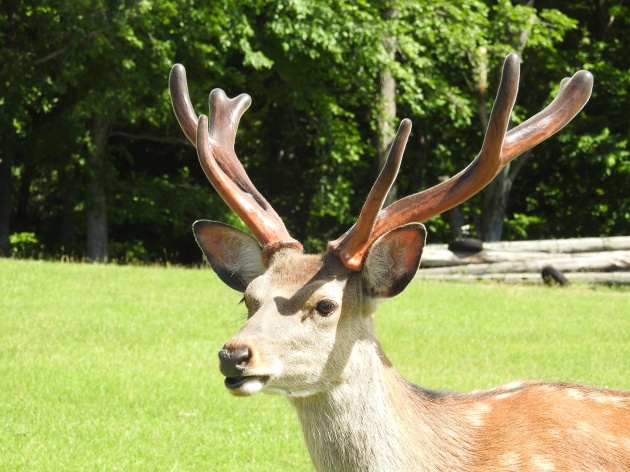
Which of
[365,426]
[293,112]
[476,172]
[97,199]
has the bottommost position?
[365,426]

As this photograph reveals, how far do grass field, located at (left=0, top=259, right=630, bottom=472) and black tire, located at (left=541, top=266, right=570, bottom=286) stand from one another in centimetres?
53

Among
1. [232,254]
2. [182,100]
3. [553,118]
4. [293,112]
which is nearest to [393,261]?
[232,254]

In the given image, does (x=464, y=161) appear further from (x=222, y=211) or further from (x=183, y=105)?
(x=183, y=105)

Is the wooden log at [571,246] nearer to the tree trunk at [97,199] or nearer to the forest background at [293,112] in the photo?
the forest background at [293,112]

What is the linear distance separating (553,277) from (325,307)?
44.7 ft

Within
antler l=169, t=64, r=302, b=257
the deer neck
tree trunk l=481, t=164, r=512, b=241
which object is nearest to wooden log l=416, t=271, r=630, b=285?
tree trunk l=481, t=164, r=512, b=241

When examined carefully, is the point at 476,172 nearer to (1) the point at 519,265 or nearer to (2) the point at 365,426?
(2) the point at 365,426

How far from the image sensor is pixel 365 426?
13.2 feet

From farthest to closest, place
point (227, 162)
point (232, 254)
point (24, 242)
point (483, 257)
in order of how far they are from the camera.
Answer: point (24, 242) < point (483, 257) < point (227, 162) < point (232, 254)

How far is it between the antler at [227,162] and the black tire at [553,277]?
493 inches

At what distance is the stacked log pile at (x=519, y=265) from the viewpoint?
693 inches

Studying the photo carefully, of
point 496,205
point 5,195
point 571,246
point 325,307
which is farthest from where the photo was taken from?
point 496,205

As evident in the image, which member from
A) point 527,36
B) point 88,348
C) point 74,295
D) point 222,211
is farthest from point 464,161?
point 88,348

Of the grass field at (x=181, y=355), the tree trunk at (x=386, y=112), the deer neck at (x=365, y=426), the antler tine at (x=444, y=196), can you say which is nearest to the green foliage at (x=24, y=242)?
the tree trunk at (x=386, y=112)
